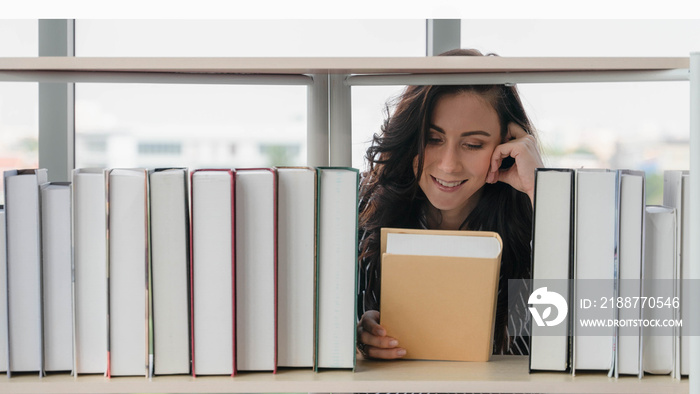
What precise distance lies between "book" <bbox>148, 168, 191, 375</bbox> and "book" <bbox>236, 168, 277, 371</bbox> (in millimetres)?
73

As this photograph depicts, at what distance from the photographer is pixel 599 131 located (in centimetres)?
202

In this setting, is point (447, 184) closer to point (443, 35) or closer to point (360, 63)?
point (360, 63)

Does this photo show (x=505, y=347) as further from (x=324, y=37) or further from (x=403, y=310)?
(x=324, y=37)

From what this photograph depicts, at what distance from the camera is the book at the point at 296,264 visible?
2.75 ft

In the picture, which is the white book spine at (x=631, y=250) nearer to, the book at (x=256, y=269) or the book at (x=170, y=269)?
the book at (x=256, y=269)

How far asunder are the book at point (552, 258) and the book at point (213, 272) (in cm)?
44

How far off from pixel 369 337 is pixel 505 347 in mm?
430

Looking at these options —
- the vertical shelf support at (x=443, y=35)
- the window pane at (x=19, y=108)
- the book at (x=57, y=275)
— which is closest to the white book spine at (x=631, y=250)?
the book at (x=57, y=275)

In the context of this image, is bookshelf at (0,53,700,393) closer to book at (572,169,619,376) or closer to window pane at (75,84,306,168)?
book at (572,169,619,376)

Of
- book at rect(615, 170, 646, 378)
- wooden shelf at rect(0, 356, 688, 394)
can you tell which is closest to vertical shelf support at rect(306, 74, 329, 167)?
wooden shelf at rect(0, 356, 688, 394)

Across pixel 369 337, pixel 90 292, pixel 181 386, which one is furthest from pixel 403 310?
pixel 90 292

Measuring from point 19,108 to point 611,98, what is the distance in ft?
6.26

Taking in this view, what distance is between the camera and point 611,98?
1.97 m

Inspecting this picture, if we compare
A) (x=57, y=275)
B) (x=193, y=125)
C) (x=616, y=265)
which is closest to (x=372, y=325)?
(x=616, y=265)
